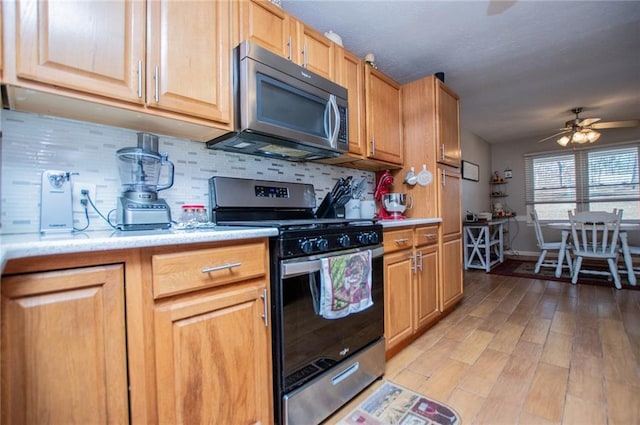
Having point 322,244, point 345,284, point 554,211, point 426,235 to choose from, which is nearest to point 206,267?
point 322,244

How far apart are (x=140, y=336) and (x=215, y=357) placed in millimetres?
260

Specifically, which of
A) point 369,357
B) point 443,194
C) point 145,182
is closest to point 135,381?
point 145,182

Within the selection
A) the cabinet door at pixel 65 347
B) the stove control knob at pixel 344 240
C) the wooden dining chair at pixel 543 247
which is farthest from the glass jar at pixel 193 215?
the wooden dining chair at pixel 543 247

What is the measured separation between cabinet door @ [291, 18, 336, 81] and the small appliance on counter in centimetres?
124

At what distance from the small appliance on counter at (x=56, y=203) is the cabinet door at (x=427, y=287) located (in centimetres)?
196

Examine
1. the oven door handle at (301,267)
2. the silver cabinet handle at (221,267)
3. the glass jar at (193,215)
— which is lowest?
the oven door handle at (301,267)

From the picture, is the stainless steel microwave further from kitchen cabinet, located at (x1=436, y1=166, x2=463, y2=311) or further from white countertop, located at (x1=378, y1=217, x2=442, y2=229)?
kitchen cabinet, located at (x1=436, y1=166, x2=463, y2=311)

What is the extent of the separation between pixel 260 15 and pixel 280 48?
0.17 meters

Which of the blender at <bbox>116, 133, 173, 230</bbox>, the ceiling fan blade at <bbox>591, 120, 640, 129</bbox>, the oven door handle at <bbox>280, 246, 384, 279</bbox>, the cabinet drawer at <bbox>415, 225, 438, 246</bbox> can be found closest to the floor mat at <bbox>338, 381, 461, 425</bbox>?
the oven door handle at <bbox>280, 246, 384, 279</bbox>

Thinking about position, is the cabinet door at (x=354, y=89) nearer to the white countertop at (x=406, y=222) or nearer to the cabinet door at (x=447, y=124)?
the white countertop at (x=406, y=222)

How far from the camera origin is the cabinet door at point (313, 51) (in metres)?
1.61

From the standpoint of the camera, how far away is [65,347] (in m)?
0.74

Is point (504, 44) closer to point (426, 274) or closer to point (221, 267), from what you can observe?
point (426, 274)

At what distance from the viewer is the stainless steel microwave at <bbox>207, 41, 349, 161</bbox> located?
1331mm
